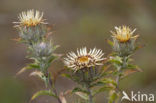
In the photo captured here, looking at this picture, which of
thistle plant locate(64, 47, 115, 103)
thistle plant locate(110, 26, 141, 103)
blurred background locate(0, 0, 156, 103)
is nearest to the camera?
thistle plant locate(64, 47, 115, 103)

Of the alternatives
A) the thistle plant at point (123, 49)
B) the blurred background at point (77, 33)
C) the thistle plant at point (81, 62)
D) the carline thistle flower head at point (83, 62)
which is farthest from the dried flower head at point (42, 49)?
the blurred background at point (77, 33)

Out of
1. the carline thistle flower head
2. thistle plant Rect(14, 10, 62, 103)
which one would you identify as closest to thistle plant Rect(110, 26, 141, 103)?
the carline thistle flower head

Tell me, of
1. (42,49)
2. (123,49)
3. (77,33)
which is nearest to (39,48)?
(42,49)

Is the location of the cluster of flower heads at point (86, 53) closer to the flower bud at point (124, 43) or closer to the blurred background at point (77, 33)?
the flower bud at point (124, 43)

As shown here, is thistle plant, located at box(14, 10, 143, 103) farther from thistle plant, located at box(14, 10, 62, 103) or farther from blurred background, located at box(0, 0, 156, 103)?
blurred background, located at box(0, 0, 156, 103)

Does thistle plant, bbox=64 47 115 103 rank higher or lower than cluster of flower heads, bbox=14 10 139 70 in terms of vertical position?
lower

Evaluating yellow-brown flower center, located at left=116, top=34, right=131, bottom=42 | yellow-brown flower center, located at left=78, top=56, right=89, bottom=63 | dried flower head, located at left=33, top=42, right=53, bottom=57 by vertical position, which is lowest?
yellow-brown flower center, located at left=78, top=56, right=89, bottom=63

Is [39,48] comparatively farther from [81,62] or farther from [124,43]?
[124,43]

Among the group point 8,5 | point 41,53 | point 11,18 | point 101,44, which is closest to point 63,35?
point 101,44
